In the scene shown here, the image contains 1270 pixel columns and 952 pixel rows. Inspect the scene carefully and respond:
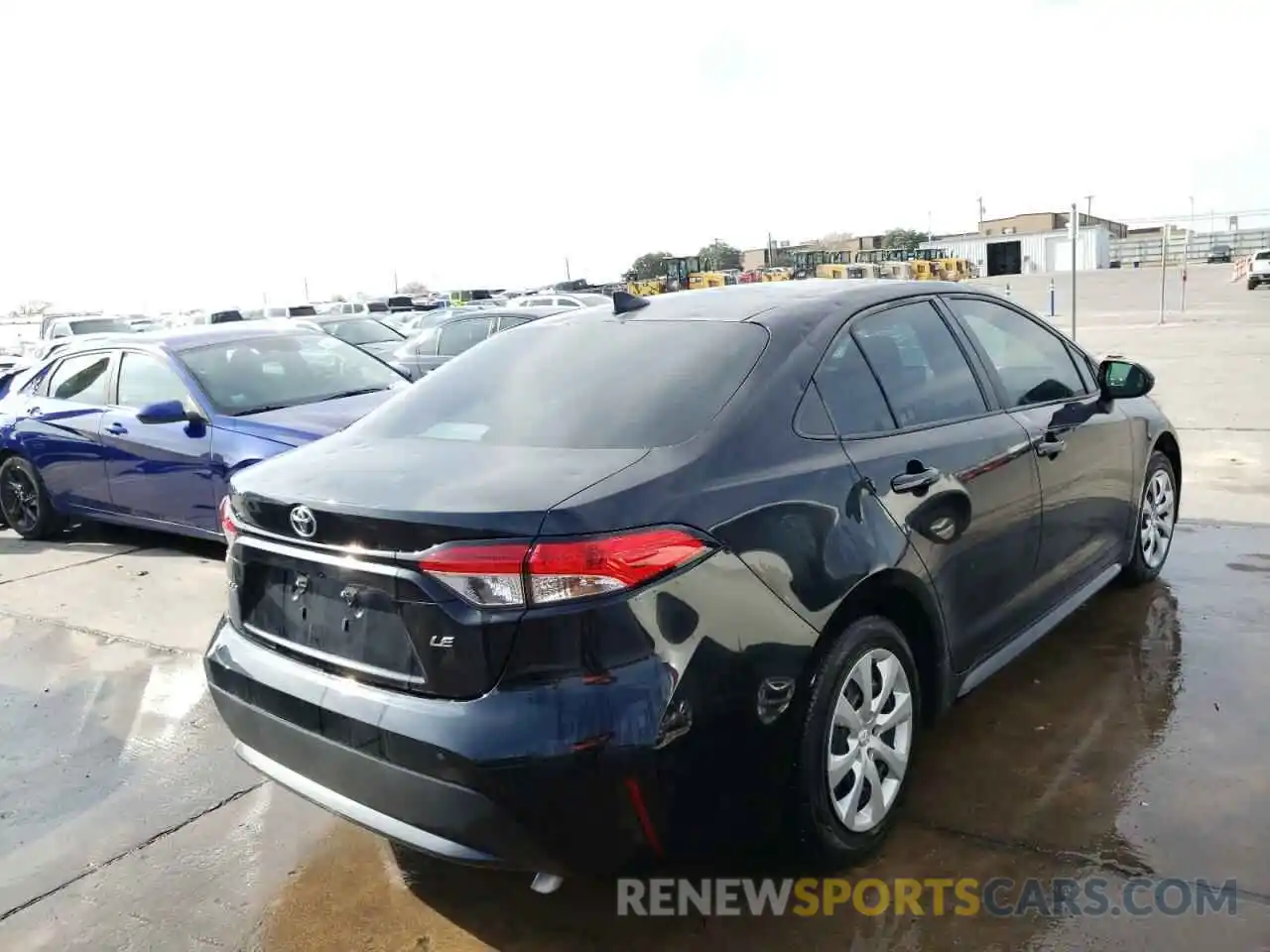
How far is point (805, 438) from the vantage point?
2.81 metres

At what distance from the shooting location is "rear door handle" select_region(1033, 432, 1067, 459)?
148 inches

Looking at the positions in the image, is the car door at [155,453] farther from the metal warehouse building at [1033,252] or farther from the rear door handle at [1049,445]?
the metal warehouse building at [1033,252]

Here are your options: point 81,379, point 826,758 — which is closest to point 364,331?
point 81,379

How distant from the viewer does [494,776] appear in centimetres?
225

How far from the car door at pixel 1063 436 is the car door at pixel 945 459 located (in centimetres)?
15

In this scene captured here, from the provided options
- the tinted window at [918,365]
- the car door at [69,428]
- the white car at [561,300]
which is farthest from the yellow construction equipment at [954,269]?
the tinted window at [918,365]

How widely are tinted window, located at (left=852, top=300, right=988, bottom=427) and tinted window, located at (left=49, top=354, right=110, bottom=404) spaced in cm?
602

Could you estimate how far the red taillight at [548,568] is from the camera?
2.25 meters

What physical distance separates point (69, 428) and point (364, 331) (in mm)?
12304

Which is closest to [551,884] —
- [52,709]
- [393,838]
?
[393,838]

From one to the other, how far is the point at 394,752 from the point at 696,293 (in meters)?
2.05

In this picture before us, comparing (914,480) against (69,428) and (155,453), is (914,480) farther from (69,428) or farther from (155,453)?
(69,428)

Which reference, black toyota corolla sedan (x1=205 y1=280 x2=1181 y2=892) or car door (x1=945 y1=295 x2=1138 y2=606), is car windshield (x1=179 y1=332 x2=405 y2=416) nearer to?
black toyota corolla sedan (x1=205 y1=280 x2=1181 y2=892)

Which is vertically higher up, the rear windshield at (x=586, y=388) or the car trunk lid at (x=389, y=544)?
the rear windshield at (x=586, y=388)
